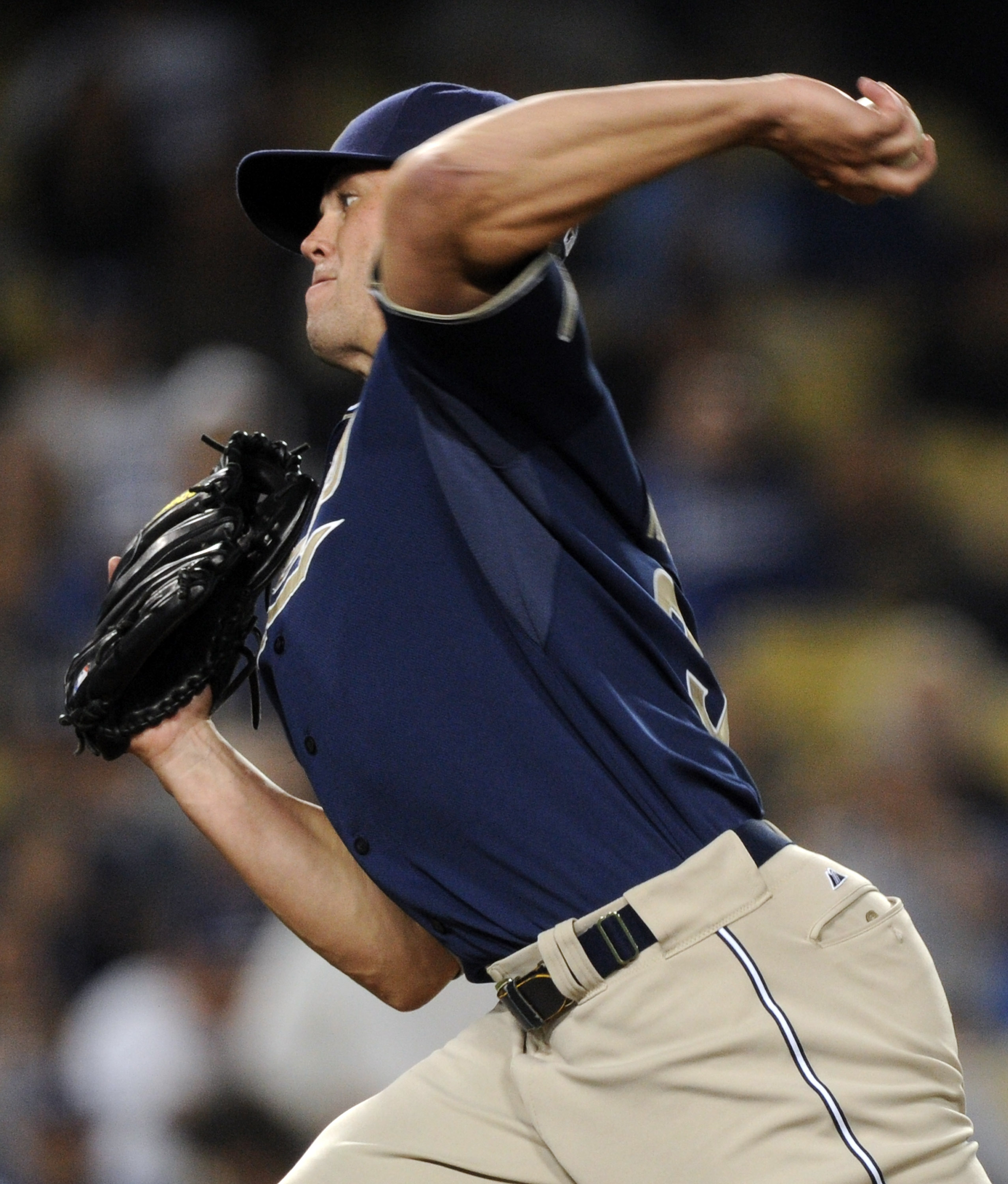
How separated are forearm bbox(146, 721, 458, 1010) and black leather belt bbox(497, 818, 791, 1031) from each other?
300 mm

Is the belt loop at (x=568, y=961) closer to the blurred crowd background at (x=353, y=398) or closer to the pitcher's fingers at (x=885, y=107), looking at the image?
the pitcher's fingers at (x=885, y=107)

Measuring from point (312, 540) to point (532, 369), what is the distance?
1.14ft

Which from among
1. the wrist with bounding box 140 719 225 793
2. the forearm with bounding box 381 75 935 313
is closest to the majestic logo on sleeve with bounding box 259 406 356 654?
the wrist with bounding box 140 719 225 793

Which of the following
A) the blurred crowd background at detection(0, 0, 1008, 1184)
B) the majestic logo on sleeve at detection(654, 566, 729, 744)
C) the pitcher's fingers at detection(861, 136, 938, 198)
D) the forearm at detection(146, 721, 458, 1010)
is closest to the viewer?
the pitcher's fingers at detection(861, 136, 938, 198)

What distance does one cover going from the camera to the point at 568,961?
141 centimetres

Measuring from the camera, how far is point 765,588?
4238mm

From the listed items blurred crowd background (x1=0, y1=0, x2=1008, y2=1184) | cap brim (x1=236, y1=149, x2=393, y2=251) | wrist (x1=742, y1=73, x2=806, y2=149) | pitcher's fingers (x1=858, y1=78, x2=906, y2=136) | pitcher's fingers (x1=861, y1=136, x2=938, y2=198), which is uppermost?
cap brim (x1=236, y1=149, x2=393, y2=251)

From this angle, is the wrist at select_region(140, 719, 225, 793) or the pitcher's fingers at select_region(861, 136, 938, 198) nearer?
the pitcher's fingers at select_region(861, 136, 938, 198)

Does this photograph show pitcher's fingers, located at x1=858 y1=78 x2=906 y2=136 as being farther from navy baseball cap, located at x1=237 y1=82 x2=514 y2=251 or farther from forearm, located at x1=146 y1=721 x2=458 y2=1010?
forearm, located at x1=146 y1=721 x2=458 y2=1010

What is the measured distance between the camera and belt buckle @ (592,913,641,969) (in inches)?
55.0

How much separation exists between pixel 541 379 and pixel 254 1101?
7.67 feet

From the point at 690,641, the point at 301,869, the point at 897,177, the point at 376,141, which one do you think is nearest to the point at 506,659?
the point at 690,641

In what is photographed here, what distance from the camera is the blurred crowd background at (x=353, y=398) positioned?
3.41 metres

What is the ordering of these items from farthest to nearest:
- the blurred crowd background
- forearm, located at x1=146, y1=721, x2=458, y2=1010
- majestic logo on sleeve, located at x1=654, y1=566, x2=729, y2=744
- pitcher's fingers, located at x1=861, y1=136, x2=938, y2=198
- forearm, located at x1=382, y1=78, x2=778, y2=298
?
the blurred crowd background < forearm, located at x1=146, y1=721, x2=458, y2=1010 < majestic logo on sleeve, located at x1=654, y1=566, x2=729, y2=744 < pitcher's fingers, located at x1=861, y1=136, x2=938, y2=198 < forearm, located at x1=382, y1=78, x2=778, y2=298
